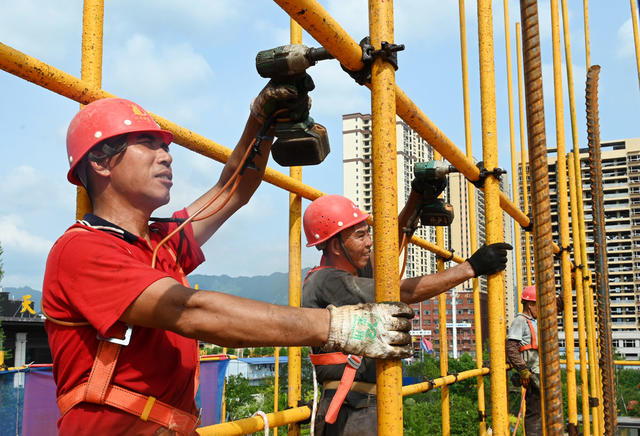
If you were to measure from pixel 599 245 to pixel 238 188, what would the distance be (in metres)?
6.72

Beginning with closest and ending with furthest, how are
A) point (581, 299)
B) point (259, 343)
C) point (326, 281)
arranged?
point (259, 343) → point (326, 281) → point (581, 299)

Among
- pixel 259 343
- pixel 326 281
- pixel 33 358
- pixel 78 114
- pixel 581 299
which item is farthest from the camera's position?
pixel 33 358

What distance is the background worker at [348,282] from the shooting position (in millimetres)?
2643

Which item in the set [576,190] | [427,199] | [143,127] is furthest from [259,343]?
[576,190]

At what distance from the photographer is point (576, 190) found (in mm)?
7082

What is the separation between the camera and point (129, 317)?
1321 mm

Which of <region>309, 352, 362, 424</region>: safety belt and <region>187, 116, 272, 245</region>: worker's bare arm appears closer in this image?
<region>309, 352, 362, 424</region>: safety belt

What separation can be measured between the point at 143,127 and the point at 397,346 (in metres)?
0.92

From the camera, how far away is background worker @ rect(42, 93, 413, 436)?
1.32 metres

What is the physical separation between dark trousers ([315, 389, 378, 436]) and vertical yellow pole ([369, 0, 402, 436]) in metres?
1.43

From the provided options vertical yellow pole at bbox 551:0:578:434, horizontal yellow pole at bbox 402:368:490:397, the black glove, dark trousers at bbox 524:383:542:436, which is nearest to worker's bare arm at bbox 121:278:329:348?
the black glove

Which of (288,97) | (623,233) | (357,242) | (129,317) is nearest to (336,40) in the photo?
(288,97)

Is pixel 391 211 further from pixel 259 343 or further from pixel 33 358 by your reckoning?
pixel 33 358

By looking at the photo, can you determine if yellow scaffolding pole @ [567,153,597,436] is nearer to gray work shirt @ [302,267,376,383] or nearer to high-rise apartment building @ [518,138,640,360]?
gray work shirt @ [302,267,376,383]
